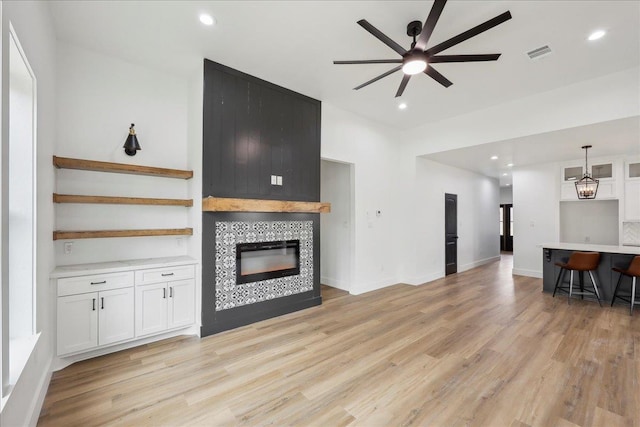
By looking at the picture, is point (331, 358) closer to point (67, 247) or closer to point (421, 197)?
point (67, 247)

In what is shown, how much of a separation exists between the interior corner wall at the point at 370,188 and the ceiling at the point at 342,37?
103 cm

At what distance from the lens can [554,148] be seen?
5277 millimetres

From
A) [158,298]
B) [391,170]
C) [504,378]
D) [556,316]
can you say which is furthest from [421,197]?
[158,298]

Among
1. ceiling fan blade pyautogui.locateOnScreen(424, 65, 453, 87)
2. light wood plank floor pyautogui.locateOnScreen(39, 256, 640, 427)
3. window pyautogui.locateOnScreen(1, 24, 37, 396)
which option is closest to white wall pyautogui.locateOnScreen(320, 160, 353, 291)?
light wood plank floor pyautogui.locateOnScreen(39, 256, 640, 427)

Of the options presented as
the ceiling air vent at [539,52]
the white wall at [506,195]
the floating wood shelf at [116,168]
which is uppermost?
the ceiling air vent at [539,52]

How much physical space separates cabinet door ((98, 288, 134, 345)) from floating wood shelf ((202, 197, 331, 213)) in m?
1.22

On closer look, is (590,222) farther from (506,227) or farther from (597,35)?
(506,227)

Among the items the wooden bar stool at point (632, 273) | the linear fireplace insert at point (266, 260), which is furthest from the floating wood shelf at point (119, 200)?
the wooden bar stool at point (632, 273)

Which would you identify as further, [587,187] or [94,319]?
[587,187]

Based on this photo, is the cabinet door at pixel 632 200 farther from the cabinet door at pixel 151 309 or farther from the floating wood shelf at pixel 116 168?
the cabinet door at pixel 151 309

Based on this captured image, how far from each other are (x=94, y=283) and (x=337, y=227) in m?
3.89

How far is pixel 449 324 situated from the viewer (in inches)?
150

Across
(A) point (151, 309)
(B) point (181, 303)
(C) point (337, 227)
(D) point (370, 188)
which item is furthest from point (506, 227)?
(A) point (151, 309)

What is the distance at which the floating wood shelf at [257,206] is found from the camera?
3.37 m
